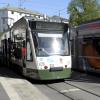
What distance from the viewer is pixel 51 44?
18000 mm

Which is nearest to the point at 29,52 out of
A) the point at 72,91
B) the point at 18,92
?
the point at 72,91

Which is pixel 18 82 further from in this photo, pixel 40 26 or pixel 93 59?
pixel 93 59

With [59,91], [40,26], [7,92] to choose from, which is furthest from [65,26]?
[7,92]

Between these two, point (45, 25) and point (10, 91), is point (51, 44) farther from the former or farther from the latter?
point (10, 91)

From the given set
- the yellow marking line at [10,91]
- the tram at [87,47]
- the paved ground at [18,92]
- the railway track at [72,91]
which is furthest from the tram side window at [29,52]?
the tram at [87,47]

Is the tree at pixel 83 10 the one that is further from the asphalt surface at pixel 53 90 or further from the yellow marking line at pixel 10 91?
the yellow marking line at pixel 10 91

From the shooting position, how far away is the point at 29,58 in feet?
59.9

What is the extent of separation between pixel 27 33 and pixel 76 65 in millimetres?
7532

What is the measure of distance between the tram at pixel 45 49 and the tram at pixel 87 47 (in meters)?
3.29

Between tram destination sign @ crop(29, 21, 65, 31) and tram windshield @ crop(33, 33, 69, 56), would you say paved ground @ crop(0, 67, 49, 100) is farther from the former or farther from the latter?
tram destination sign @ crop(29, 21, 65, 31)

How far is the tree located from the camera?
188 ft

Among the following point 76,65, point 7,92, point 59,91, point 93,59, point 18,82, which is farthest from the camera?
point 76,65

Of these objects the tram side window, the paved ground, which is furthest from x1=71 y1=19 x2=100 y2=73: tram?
the paved ground

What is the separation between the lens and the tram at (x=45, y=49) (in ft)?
58.2
